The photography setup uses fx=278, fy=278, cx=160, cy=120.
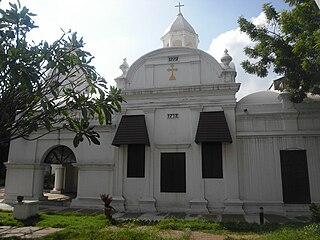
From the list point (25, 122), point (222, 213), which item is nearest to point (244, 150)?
point (222, 213)

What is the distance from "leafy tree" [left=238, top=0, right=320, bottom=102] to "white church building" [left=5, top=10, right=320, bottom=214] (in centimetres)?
148

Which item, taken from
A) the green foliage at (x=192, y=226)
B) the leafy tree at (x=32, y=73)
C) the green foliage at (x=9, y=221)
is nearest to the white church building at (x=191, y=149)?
the green foliage at (x=192, y=226)

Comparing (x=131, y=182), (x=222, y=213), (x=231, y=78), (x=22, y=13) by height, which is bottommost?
(x=222, y=213)

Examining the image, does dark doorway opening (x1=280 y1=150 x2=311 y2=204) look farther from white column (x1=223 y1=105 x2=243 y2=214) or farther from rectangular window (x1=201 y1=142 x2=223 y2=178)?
rectangular window (x1=201 y1=142 x2=223 y2=178)

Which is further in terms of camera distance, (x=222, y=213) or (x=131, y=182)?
(x=131, y=182)

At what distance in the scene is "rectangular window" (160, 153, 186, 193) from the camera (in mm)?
13953

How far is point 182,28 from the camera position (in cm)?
1956

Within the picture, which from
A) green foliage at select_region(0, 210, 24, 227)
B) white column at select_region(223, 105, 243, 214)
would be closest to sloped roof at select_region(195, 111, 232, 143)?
white column at select_region(223, 105, 243, 214)

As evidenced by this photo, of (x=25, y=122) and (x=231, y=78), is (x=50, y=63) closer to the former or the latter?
(x=25, y=122)

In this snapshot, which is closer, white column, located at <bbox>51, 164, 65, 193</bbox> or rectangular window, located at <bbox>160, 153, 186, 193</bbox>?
rectangular window, located at <bbox>160, 153, 186, 193</bbox>

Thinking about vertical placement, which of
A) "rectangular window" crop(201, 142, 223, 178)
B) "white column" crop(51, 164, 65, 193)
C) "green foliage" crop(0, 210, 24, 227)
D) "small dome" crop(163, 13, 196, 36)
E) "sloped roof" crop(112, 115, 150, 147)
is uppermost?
"small dome" crop(163, 13, 196, 36)

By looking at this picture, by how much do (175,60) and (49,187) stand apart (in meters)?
18.1

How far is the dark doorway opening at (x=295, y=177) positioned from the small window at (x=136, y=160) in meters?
6.91

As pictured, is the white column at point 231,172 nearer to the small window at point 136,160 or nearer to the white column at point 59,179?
the small window at point 136,160
